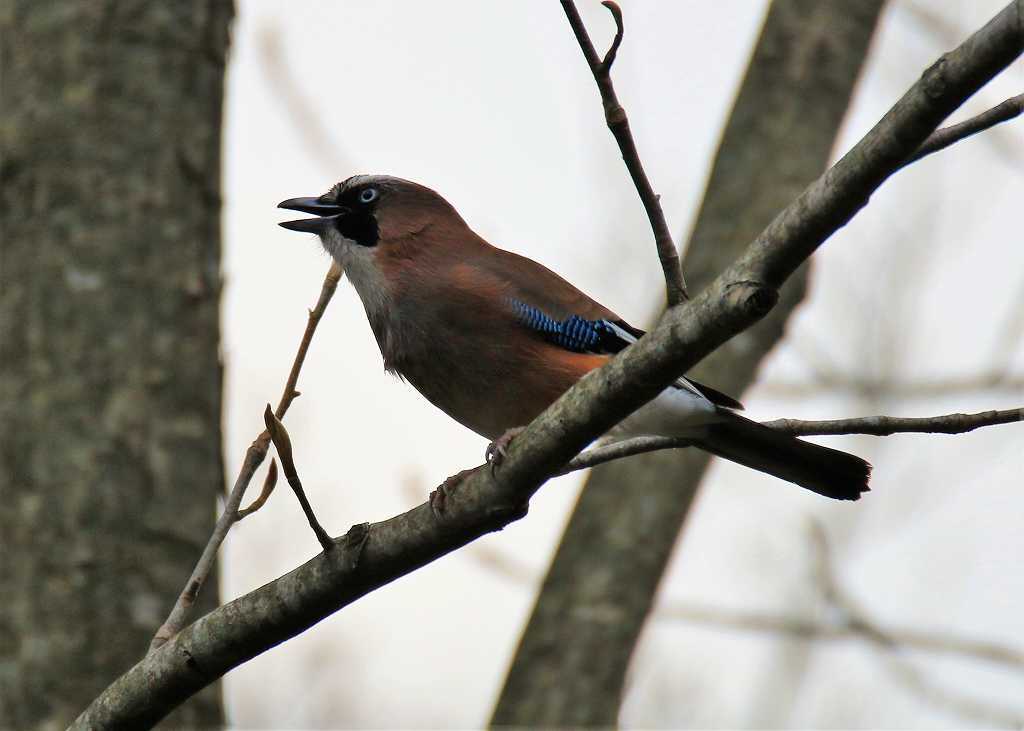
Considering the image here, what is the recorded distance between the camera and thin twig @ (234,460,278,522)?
3848 millimetres

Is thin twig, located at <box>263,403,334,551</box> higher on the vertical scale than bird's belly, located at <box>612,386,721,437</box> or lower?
lower

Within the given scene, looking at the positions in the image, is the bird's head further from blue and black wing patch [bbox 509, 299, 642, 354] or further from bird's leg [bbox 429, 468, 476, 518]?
bird's leg [bbox 429, 468, 476, 518]

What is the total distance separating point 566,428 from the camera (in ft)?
10.3

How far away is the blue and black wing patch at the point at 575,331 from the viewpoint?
16.6 ft

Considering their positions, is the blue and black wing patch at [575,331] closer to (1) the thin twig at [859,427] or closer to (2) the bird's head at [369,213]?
(2) the bird's head at [369,213]

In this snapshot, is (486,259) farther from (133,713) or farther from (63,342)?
(133,713)

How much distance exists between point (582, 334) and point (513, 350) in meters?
0.29

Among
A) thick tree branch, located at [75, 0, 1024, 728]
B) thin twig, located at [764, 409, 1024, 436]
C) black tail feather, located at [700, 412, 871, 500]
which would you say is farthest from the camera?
black tail feather, located at [700, 412, 871, 500]

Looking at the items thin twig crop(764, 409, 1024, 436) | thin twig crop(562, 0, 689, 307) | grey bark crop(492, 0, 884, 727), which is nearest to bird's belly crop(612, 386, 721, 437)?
thin twig crop(764, 409, 1024, 436)

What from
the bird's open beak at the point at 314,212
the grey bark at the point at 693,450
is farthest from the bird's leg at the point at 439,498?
the grey bark at the point at 693,450

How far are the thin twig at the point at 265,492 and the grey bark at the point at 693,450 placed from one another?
265 cm

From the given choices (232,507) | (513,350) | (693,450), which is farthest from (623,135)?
(693,450)

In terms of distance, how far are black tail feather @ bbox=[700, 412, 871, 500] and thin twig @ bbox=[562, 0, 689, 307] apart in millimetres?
1708

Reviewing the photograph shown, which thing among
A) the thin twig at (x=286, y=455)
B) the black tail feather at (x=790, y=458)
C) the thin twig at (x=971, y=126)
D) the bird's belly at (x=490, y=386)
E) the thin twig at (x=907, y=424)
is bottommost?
the thin twig at (x=286, y=455)
